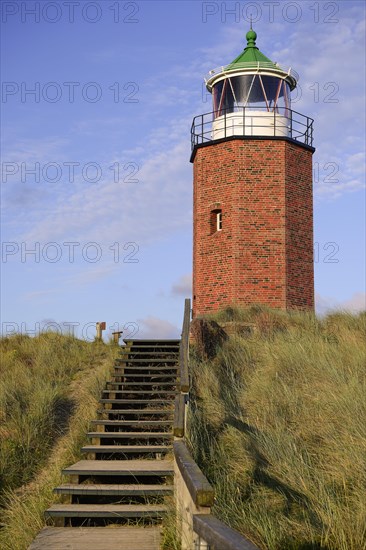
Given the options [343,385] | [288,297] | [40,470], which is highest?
[288,297]

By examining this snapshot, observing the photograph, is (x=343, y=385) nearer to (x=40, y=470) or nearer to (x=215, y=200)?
(x=40, y=470)

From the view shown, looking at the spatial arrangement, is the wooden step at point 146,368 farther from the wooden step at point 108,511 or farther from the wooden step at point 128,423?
the wooden step at point 108,511

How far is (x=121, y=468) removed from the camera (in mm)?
7965

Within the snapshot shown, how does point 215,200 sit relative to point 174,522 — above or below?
above

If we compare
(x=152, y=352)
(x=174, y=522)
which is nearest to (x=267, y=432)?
(x=174, y=522)

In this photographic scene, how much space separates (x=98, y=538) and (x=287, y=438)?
8.19 ft

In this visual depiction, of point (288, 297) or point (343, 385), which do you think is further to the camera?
point (288, 297)

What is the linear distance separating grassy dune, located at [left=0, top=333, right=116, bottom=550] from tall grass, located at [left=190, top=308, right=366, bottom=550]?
6.59 ft

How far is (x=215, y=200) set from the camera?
19.4 meters

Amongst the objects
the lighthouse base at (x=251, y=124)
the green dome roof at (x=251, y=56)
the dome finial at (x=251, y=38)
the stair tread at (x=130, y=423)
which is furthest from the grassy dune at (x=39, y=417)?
the dome finial at (x=251, y=38)

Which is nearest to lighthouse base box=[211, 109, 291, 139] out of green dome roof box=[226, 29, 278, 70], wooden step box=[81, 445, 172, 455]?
Result: green dome roof box=[226, 29, 278, 70]

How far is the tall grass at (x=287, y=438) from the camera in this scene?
5.45 m

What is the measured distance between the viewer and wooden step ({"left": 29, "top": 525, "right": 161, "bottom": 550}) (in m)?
6.09

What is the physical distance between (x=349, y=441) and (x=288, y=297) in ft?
37.2
